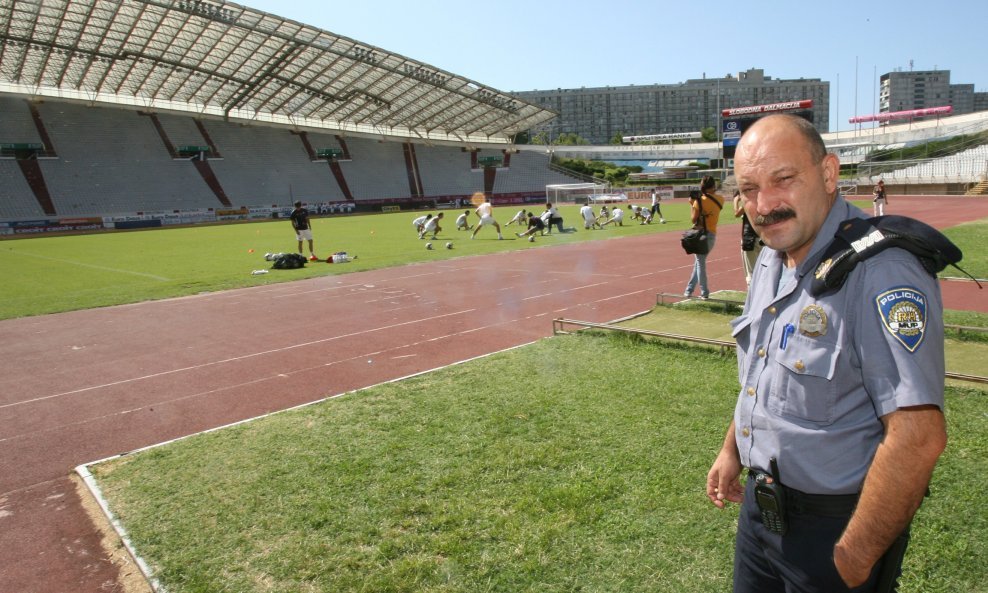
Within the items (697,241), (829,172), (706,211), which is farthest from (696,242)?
(829,172)

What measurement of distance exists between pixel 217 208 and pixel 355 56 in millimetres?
17985

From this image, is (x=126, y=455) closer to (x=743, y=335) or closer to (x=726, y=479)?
(x=726, y=479)

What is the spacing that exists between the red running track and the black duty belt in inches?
157

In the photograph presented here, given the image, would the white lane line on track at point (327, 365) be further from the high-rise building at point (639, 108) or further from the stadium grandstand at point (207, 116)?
the high-rise building at point (639, 108)

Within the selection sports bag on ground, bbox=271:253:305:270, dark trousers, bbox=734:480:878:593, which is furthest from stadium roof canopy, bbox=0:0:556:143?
dark trousers, bbox=734:480:878:593

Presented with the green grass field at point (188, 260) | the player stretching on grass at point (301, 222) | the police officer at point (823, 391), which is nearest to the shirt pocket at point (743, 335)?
the police officer at point (823, 391)

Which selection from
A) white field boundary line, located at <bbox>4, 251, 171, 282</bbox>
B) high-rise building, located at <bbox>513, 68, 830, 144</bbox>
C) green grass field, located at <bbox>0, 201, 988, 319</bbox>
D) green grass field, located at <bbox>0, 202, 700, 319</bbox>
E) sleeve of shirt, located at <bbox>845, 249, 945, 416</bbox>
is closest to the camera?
sleeve of shirt, located at <bbox>845, 249, 945, 416</bbox>

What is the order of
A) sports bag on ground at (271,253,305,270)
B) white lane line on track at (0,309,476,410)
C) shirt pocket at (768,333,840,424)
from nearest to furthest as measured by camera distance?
shirt pocket at (768,333,840,424) < white lane line on track at (0,309,476,410) < sports bag on ground at (271,253,305,270)

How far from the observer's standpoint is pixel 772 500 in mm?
2002

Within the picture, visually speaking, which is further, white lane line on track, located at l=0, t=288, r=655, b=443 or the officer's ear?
white lane line on track, located at l=0, t=288, r=655, b=443

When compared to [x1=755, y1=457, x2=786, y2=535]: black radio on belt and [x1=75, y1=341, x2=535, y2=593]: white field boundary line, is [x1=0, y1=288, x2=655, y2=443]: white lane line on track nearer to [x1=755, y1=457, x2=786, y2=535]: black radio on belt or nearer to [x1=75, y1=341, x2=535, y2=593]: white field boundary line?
[x1=75, y1=341, x2=535, y2=593]: white field boundary line

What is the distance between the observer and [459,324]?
1057 cm

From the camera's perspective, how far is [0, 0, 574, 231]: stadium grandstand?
43688 mm

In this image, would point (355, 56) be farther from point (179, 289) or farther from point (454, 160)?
point (179, 289)
